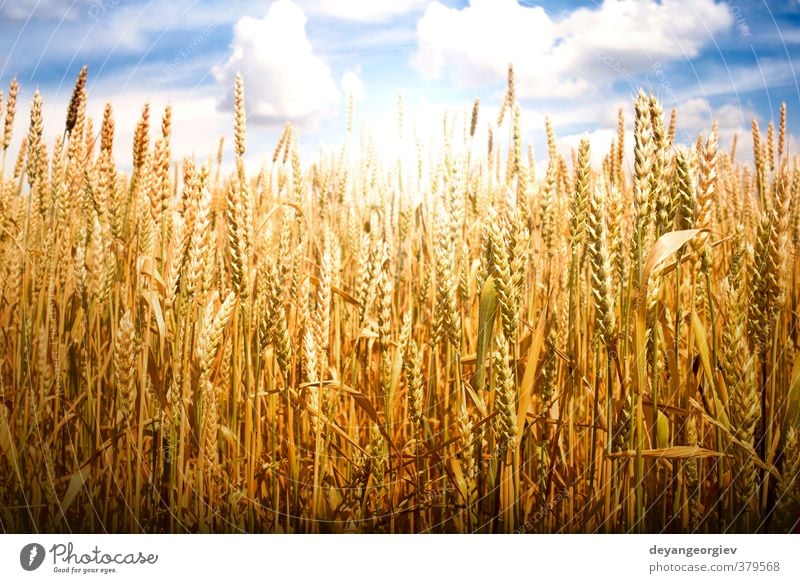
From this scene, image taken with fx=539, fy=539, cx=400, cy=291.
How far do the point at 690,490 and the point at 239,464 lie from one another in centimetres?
85

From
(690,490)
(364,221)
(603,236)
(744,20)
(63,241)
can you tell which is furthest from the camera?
(364,221)

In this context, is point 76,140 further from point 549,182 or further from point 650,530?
point 650,530

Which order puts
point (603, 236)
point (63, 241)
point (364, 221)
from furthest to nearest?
point (364, 221), point (63, 241), point (603, 236)

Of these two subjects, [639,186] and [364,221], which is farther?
[364,221]

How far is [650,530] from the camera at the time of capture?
1.02m

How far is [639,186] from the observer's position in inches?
32.6

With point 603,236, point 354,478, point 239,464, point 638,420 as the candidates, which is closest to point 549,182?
point 603,236

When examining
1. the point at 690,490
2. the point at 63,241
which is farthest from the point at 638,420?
the point at 63,241

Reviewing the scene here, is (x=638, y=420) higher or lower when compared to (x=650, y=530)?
higher

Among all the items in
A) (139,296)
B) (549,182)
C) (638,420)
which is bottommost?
(638,420)

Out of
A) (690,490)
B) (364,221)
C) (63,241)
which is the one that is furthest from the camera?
(364,221)

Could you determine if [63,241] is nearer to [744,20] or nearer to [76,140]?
[76,140]
